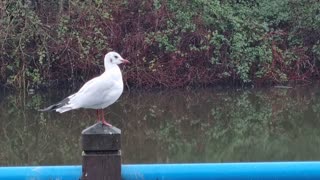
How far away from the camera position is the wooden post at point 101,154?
311 cm

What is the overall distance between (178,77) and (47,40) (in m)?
2.65

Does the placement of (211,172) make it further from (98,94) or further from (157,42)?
(157,42)

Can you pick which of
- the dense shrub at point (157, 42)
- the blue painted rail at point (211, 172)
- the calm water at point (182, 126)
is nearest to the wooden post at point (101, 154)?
the blue painted rail at point (211, 172)

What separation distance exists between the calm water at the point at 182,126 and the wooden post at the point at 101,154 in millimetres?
6095

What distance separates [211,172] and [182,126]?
9120 millimetres

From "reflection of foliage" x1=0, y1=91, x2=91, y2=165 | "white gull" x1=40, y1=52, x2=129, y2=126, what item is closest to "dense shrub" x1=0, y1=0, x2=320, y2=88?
"reflection of foliage" x1=0, y1=91, x2=91, y2=165

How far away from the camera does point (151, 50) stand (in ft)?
54.0

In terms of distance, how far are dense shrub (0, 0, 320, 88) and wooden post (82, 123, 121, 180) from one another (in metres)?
12.7

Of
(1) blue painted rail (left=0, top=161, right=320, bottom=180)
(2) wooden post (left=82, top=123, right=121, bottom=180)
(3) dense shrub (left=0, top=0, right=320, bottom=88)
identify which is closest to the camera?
(1) blue painted rail (left=0, top=161, right=320, bottom=180)

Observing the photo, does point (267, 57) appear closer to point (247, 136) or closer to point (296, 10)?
point (296, 10)

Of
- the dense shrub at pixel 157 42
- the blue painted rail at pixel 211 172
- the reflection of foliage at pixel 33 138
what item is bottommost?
the reflection of foliage at pixel 33 138

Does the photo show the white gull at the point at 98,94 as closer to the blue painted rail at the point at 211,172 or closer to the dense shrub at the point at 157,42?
the blue painted rail at the point at 211,172

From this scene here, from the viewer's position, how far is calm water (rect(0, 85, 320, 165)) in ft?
32.0

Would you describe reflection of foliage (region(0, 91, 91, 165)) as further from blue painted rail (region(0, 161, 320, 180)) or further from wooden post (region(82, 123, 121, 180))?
blue painted rail (region(0, 161, 320, 180))
